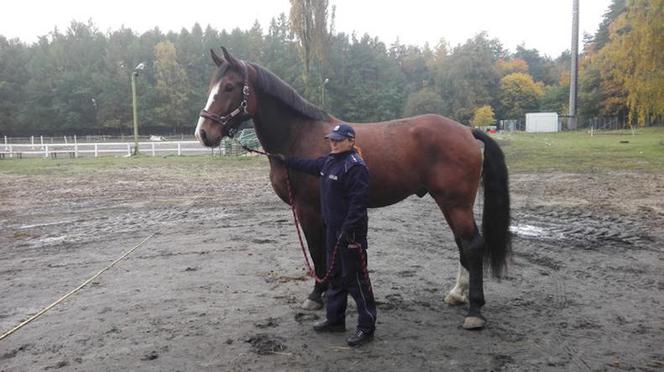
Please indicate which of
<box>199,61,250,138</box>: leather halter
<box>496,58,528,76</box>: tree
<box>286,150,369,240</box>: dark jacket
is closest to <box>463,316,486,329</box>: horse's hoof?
<box>286,150,369,240</box>: dark jacket

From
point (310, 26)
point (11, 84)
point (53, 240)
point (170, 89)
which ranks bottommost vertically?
point (53, 240)

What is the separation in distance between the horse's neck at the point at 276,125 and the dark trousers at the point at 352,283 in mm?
1144

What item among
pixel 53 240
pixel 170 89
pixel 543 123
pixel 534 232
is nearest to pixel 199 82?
pixel 170 89

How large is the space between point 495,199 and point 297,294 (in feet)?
7.19

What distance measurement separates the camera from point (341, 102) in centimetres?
7212

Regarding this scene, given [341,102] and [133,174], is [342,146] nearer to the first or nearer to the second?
[133,174]

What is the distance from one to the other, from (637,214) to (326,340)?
7.35 meters

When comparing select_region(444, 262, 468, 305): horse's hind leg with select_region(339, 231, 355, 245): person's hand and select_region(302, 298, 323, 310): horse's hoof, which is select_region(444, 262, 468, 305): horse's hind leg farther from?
select_region(339, 231, 355, 245): person's hand

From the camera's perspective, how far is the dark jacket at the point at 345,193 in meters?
3.75

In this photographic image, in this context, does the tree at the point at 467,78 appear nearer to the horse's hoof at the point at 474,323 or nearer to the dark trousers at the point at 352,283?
the horse's hoof at the point at 474,323

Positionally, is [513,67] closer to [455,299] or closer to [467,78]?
[467,78]

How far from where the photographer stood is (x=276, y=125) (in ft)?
15.3

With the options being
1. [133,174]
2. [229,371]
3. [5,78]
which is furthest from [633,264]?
[5,78]

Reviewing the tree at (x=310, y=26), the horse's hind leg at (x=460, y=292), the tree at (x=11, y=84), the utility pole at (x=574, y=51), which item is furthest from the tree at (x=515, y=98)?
the horse's hind leg at (x=460, y=292)
